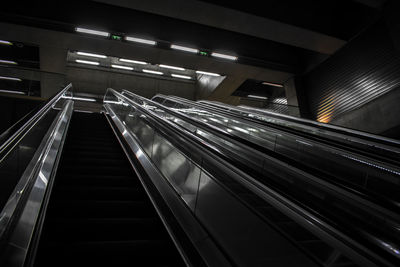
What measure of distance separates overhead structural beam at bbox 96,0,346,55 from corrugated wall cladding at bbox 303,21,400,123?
0.65 metres

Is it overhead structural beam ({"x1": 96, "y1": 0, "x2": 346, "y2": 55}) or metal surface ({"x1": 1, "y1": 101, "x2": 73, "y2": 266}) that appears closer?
metal surface ({"x1": 1, "y1": 101, "x2": 73, "y2": 266})

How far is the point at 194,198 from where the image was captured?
230 centimetres

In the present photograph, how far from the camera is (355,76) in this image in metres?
8.23

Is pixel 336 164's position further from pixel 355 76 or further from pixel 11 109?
pixel 11 109

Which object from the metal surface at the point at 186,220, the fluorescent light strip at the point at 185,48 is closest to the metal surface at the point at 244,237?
the metal surface at the point at 186,220

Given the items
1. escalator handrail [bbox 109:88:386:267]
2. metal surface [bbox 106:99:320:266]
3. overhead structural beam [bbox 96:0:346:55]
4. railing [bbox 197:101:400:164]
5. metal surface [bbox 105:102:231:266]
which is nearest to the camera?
escalator handrail [bbox 109:88:386:267]

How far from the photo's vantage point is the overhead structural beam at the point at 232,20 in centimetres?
650

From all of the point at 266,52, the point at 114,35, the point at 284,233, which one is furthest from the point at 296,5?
the point at 284,233

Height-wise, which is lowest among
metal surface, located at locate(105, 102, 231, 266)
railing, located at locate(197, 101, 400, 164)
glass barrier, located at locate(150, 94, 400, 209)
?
metal surface, located at locate(105, 102, 231, 266)

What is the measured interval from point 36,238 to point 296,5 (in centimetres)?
777

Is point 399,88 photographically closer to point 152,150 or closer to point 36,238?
point 152,150

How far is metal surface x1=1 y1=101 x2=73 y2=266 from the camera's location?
146 cm

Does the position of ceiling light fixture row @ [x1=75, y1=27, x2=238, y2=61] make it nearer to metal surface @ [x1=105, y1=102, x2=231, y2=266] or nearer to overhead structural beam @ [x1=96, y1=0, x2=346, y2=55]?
overhead structural beam @ [x1=96, y1=0, x2=346, y2=55]

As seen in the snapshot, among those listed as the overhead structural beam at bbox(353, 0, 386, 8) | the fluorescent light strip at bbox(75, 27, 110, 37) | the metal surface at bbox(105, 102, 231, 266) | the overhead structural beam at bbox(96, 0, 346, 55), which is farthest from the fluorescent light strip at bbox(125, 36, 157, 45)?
the overhead structural beam at bbox(353, 0, 386, 8)
